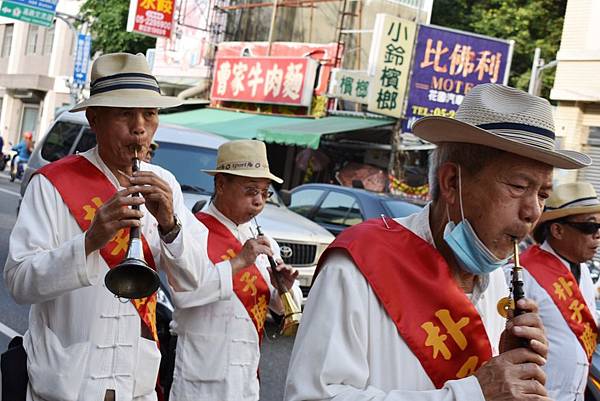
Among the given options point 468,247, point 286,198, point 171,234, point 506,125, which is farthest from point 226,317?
point 286,198

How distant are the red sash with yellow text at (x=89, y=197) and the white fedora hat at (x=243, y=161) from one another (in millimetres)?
1349

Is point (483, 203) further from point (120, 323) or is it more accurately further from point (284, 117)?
point (284, 117)

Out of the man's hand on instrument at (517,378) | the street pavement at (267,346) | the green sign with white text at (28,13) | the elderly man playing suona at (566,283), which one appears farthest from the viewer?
Answer: the green sign with white text at (28,13)

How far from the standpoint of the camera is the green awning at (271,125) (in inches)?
739

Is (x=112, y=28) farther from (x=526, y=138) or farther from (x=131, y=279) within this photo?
(x=526, y=138)

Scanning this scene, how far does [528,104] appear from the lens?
2291 mm

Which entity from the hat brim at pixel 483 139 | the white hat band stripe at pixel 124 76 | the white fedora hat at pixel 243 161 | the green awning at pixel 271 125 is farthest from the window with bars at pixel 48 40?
the hat brim at pixel 483 139

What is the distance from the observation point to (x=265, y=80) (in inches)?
901

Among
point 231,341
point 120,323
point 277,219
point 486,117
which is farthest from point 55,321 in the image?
point 277,219

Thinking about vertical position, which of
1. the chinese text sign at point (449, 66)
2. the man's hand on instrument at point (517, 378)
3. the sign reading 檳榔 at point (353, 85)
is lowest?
the man's hand on instrument at point (517, 378)

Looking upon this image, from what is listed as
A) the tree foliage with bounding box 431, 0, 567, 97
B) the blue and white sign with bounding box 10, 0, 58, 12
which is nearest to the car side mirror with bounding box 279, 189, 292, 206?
the tree foliage with bounding box 431, 0, 567, 97

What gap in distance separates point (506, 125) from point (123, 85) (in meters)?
1.70

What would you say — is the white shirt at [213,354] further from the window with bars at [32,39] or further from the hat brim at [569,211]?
the window with bars at [32,39]

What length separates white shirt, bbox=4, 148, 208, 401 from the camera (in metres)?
3.01
